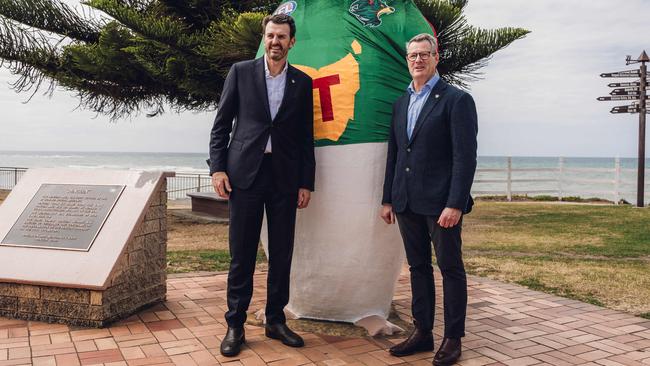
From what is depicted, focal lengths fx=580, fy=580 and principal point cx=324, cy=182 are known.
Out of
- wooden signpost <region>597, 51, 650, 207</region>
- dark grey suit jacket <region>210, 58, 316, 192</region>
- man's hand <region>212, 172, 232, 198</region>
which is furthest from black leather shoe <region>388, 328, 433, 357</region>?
wooden signpost <region>597, 51, 650, 207</region>

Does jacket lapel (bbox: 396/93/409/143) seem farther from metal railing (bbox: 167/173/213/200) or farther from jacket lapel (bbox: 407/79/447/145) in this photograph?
metal railing (bbox: 167/173/213/200)

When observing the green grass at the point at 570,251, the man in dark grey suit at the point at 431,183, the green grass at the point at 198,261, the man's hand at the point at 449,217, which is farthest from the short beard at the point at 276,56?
the green grass at the point at 570,251

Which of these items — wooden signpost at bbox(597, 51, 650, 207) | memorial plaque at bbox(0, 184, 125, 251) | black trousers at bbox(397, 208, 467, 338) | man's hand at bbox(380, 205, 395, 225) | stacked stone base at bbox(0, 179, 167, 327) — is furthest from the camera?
wooden signpost at bbox(597, 51, 650, 207)

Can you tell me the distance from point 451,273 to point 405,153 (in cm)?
63

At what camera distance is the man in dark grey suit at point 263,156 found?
9.46 feet

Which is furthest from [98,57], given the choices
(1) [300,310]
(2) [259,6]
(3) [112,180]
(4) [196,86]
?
(1) [300,310]

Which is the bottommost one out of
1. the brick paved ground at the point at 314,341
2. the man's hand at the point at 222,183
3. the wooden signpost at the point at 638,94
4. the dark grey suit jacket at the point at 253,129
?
the brick paved ground at the point at 314,341

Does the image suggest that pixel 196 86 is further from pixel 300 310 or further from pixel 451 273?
pixel 451 273

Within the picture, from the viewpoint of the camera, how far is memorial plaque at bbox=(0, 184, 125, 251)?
3492 mm

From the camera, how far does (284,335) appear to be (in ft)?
10.0

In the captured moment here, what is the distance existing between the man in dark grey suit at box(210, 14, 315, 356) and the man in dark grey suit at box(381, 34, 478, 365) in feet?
1.61

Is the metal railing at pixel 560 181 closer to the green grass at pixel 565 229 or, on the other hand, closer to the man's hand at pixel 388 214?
the green grass at pixel 565 229

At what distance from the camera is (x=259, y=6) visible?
909 cm

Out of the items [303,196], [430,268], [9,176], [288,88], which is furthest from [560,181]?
[9,176]
